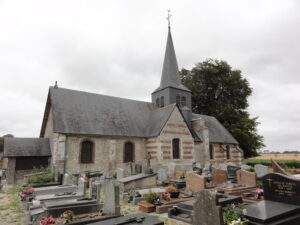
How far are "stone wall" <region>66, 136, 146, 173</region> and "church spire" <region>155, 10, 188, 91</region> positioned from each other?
7.00 m

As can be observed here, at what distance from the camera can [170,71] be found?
1065 inches

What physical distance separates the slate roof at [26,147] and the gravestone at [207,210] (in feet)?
55.2

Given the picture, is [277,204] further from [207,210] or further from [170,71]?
[170,71]

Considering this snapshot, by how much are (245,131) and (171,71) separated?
42.7 feet

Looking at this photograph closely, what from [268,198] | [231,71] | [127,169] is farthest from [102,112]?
[231,71]

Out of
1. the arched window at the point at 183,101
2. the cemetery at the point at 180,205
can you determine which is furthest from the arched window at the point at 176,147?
the cemetery at the point at 180,205

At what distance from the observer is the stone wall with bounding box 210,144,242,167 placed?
26672 mm

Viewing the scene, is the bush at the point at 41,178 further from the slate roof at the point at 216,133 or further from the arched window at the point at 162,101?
the slate roof at the point at 216,133

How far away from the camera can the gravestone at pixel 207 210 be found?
18.3ft

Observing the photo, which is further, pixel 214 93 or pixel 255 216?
pixel 214 93

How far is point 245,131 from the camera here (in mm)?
32594

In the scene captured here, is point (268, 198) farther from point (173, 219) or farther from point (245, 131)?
point (245, 131)

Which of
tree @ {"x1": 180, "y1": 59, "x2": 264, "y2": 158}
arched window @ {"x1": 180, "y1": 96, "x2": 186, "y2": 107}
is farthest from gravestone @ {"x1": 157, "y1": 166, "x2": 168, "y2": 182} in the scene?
tree @ {"x1": 180, "y1": 59, "x2": 264, "y2": 158}

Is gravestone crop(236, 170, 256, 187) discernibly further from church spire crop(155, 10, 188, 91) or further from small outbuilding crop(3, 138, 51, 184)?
small outbuilding crop(3, 138, 51, 184)
